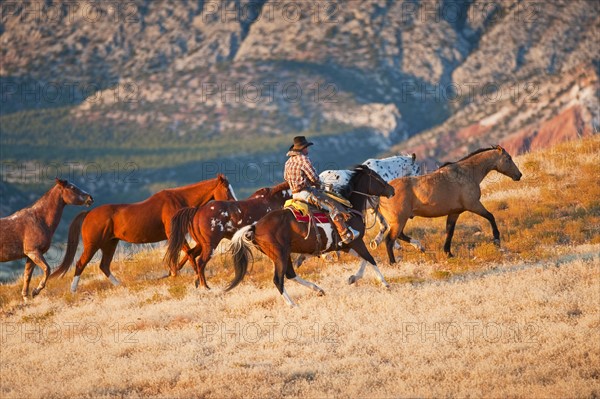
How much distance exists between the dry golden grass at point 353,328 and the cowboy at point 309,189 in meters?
1.47

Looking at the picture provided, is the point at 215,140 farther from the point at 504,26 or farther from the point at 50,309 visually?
the point at 50,309

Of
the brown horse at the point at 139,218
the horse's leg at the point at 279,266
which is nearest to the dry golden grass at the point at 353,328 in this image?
the horse's leg at the point at 279,266

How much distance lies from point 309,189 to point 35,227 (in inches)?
331

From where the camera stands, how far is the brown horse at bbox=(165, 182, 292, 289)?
832 inches

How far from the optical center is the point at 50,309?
72.5 ft

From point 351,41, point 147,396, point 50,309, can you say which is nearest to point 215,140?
point 351,41

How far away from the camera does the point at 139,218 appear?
23047 millimetres

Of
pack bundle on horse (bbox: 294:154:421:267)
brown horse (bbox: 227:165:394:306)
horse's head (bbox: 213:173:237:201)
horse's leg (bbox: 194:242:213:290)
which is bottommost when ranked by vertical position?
horse's leg (bbox: 194:242:213:290)

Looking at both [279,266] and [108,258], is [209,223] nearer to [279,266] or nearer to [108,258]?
[279,266]

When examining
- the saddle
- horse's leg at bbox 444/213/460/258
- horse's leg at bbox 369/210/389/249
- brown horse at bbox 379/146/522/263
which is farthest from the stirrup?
horse's leg at bbox 444/213/460/258

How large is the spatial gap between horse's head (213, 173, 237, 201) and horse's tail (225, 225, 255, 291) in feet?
15.2

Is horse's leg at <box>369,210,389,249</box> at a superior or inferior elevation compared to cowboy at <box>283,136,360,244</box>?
inferior

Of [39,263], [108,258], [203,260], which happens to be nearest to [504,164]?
[203,260]

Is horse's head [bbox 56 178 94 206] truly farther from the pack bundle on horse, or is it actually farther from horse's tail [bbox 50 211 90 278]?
the pack bundle on horse
